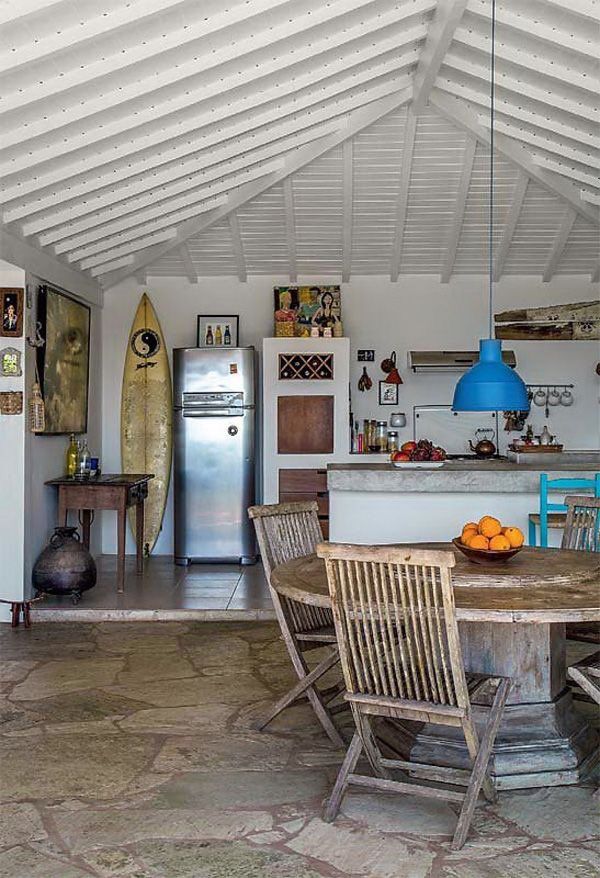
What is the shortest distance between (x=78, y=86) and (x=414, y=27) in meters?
2.17

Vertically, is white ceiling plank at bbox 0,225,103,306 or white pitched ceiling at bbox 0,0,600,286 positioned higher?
white pitched ceiling at bbox 0,0,600,286

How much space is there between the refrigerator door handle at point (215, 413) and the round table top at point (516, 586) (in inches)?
177

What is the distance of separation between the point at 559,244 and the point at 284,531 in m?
5.20

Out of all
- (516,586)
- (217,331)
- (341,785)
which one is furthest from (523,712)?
(217,331)

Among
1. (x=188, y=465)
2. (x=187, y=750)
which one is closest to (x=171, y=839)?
(x=187, y=750)

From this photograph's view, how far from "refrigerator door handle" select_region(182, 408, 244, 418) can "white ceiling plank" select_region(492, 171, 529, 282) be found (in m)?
2.79

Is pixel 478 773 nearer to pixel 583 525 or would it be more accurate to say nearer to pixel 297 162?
pixel 583 525

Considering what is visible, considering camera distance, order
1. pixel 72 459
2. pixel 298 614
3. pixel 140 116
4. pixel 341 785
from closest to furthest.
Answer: pixel 341 785
pixel 298 614
pixel 140 116
pixel 72 459

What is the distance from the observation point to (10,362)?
653cm

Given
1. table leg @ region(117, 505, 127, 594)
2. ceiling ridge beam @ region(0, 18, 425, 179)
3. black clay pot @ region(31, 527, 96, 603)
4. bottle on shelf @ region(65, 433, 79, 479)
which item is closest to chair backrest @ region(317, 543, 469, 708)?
ceiling ridge beam @ region(0, 18, 425, 179)

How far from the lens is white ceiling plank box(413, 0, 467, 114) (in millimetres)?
5097

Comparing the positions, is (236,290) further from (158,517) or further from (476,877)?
(476,877)

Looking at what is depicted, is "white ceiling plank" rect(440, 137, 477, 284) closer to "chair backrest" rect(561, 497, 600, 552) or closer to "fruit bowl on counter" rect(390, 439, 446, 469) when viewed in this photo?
"fruit bowl on counter" rect(390, 439, 446, 469)

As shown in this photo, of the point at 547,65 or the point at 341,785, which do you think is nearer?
the point at 341,785
